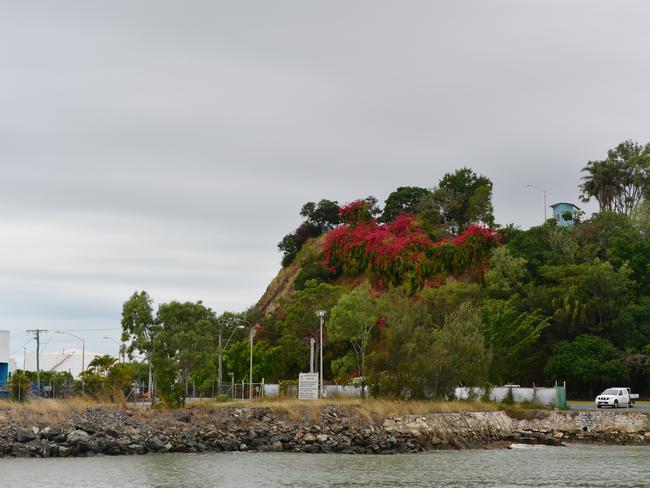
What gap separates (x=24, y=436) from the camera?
1859 inches

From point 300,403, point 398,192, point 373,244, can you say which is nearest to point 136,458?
point 300,403

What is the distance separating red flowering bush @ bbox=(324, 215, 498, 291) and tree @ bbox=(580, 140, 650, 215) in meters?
19.9

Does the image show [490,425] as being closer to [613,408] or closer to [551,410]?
[551,410]

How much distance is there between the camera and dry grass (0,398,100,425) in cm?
4975

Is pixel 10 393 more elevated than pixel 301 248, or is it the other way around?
pixel 301 248

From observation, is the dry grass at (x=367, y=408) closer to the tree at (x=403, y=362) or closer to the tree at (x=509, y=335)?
the tree at (x=403, y=362)

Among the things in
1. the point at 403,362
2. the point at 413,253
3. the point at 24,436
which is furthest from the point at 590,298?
the point at 24,436

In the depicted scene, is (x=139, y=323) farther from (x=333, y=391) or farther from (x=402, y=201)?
(x=402, y=201)

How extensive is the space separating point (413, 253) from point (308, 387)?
110 ft

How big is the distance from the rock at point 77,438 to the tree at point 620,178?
75.9 metres

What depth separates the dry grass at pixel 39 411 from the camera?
163 ft

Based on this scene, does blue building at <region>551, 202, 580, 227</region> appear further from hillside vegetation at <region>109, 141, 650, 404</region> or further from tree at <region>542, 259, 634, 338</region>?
tree at <region>542, 259, 634, 338</region>

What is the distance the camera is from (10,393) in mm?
67062

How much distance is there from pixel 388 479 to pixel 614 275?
46109 mm
